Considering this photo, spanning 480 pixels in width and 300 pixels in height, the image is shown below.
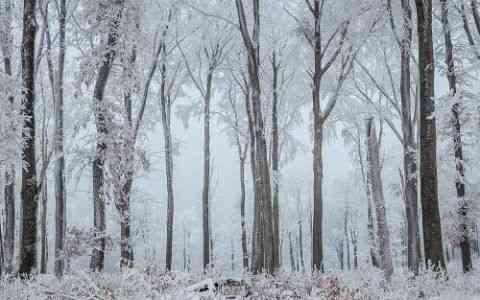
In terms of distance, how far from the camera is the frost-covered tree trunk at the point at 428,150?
7418 mm

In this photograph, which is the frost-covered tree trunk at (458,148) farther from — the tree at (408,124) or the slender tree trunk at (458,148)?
the tree at (408,124)

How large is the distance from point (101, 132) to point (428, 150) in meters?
6.82

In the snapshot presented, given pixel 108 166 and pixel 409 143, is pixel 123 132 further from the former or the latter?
pixel 409 143

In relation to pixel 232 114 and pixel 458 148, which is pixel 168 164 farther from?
pixel 458 148

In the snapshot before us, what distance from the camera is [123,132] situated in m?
10.0

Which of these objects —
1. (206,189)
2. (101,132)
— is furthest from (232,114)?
(101,132)

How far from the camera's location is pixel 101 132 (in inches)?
385

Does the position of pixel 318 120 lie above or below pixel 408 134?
above

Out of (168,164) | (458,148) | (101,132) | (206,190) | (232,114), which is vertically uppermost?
(232,114)

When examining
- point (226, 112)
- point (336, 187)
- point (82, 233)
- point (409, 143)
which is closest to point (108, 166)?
point (82, 233)

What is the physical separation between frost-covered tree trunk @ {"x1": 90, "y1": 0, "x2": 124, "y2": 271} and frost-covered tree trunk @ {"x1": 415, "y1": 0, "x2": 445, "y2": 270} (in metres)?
6.60

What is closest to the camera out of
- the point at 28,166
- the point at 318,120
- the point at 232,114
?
the point at 28,166

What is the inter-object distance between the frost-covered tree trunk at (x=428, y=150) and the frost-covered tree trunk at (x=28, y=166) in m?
7.45

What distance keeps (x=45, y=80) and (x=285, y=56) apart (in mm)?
11506
